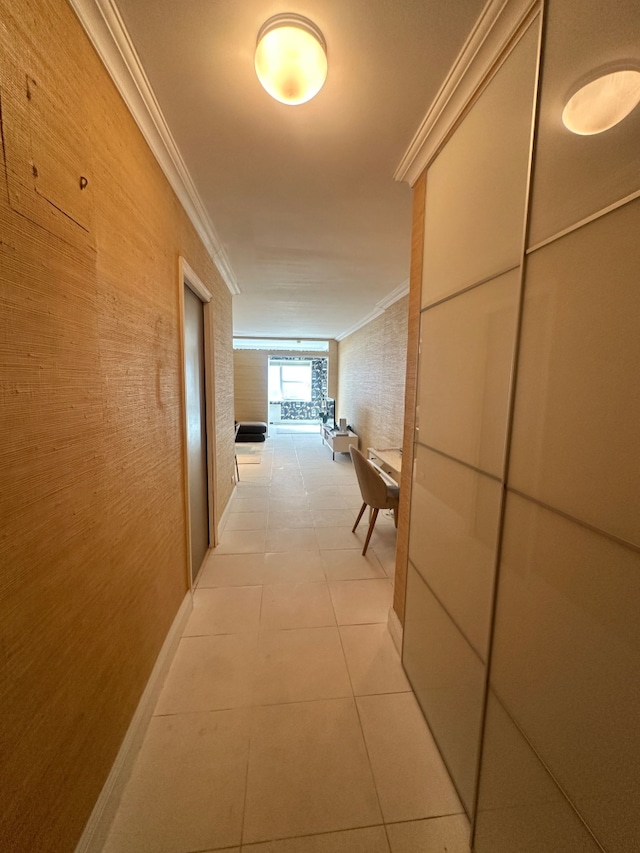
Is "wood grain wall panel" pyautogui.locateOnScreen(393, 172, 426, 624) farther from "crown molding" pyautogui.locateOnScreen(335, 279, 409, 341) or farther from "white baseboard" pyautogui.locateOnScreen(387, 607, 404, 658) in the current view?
"crown molding" pyautogui.locateOnScreen(335, 279, 409, 341)

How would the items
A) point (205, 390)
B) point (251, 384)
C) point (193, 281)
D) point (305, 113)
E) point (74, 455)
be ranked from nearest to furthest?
point (74, 455), point (305, 113), point (193, 281), point (205, 390), point (251, 384)

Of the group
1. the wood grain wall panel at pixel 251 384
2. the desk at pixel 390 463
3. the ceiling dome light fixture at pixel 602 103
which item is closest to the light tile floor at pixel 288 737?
the desk at pixel 390 463

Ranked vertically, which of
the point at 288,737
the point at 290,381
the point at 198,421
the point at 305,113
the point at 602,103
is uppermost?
the point at 305,113

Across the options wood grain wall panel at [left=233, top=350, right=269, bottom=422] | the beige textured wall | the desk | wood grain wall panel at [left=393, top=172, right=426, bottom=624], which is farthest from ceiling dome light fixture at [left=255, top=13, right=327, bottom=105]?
wood grain wall panel at [left=233, top=350, right=269, bottom=422]

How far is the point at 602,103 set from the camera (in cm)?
60

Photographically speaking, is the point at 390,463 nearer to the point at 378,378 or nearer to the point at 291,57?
the point at 378,378

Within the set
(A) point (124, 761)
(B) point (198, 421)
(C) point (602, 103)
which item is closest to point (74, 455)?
(A) point (124, 761)

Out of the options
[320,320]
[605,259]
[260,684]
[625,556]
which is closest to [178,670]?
[260,684]

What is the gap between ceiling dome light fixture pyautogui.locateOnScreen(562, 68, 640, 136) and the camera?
0.55 metres

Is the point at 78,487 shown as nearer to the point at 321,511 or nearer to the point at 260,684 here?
the point at 260,684

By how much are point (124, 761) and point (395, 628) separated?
1347 millimetres

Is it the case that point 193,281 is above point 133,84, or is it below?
below

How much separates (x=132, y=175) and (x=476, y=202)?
132 centimetres

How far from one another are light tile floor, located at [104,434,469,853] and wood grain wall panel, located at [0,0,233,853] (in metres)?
0.24
